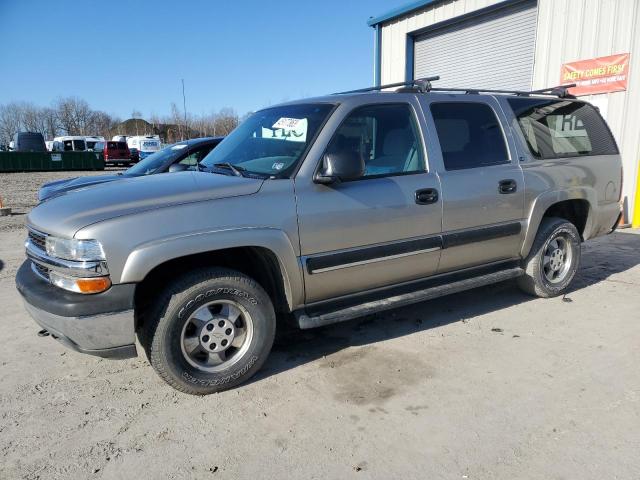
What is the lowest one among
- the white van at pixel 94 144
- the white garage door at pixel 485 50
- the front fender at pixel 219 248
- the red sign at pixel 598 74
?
the front fender at pixel 219 248

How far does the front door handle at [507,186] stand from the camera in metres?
4.09

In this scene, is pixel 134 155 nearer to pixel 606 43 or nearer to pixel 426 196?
pixel 606 43

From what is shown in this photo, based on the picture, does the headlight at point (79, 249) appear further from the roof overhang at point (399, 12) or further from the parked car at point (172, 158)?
the roof overhang at point (399, 12)

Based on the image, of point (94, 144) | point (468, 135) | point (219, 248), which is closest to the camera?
point (219, 248)

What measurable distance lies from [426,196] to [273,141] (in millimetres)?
1250

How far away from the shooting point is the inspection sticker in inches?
141

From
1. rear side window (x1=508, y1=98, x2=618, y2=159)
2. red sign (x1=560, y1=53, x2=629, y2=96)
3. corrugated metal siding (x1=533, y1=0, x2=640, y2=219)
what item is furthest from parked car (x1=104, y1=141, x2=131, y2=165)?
rear side window (x1=508, y1=98, x2=618, y2=159)

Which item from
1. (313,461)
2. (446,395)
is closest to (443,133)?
(446,395)

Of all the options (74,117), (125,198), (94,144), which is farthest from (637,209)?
(74,117)

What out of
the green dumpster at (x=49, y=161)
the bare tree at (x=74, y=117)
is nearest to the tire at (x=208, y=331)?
the green dumpster at (x=49, y=161)

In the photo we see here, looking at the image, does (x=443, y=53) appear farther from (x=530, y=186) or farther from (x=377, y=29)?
(x=530, y=186)

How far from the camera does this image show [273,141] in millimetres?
3660

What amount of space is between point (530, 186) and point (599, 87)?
5283mm

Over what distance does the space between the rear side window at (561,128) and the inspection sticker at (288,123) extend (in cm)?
212
